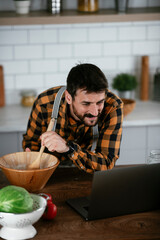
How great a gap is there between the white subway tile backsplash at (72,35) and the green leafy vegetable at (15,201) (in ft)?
8.30

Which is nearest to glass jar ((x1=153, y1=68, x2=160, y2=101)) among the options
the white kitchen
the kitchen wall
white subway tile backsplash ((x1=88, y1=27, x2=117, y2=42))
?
the white kitchen

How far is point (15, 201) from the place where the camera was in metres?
1.38

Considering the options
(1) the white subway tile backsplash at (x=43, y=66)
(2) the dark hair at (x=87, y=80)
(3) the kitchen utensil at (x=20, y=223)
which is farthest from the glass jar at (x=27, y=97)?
(3) the kitchen utensil at (x=20, y=223)

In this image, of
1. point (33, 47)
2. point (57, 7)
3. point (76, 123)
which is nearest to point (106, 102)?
point (76, 123)

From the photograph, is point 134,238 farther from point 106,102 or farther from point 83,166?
point 106,102

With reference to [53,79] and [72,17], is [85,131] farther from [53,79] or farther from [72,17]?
[53,79]

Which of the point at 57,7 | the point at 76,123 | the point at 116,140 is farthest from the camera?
the point at 57,7

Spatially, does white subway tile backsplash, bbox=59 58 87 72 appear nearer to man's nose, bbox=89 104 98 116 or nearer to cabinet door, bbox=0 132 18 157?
cabinet door, bbox=0 132 18 157

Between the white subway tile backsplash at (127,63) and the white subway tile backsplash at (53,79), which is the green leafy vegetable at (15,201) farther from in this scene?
the white subway tile backsplash at (127,63)

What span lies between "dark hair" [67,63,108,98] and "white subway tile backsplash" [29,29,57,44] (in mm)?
1713

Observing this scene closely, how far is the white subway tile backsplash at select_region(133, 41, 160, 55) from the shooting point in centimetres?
383

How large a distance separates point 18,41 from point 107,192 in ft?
8.15

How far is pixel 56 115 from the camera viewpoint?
91.7 inches

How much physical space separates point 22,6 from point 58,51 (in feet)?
2.03
